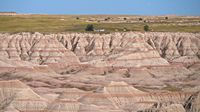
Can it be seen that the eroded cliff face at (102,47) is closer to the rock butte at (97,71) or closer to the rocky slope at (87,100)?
the rock butte at (97,71)

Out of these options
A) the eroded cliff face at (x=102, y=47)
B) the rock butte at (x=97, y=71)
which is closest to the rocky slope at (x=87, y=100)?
the rock butte at (x=97, y=71)

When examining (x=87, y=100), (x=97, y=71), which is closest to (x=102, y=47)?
(x=97, y=71)

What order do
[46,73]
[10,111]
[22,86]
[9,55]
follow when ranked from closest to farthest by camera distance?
1. [10,111]
2. [22,86]
3. [46,73]
4. [9,55]

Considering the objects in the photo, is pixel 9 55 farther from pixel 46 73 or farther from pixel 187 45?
pixel 187 45

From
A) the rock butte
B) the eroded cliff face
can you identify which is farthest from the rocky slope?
the eroded cliff face

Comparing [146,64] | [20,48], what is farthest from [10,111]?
[20,48]

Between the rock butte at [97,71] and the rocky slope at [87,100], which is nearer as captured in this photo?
the rocky slope at [87,100]

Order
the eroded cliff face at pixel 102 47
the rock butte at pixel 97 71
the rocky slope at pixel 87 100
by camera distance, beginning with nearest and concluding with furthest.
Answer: the rocky slope at pixel 87 100 < the rock butte at pixel 97 71 < the eroded cliff face at pixel 102 47

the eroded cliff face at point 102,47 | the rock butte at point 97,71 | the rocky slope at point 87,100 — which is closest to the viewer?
the rocky slope at point 87,100
